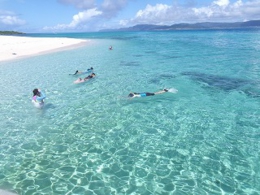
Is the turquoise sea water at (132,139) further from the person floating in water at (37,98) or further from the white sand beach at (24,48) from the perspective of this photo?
the white sand beach at (24,48)

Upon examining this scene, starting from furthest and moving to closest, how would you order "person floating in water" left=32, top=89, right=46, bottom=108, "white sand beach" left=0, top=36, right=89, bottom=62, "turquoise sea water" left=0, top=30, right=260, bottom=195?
"white sand beach" left=0, top=36, right=89, bottom=62, "person floating in water" left=32, top=89, right=46, bottom=108, "turquoise sea water" left=0, top=30, right=260, bottom=195

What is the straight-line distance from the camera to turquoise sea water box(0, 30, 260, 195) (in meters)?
9.57

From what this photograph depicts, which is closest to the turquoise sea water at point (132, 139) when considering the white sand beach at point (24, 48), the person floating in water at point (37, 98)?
the person floating in water at point (37, 98)

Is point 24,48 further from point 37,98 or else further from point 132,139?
point 132,139

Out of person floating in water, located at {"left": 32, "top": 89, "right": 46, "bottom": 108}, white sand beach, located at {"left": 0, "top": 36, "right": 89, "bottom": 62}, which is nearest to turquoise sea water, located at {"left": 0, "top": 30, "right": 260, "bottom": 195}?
person floating in water, located at {"left": 32, "top": 89, "right": 46, "bottom": 108}

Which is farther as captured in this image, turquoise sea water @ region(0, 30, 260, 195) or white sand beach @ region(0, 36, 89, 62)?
white sand beach @ region(0, 36, 89, 62)

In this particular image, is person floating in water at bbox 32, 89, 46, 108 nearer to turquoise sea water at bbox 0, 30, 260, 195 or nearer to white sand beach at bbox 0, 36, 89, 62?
turquoise sea water at bbox 0, 30, 260, 195

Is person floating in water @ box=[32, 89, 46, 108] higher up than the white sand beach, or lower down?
higher up

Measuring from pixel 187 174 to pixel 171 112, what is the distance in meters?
6.96

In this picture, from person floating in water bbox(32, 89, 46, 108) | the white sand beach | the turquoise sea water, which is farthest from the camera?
the white sand beach

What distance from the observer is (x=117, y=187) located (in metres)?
9.30

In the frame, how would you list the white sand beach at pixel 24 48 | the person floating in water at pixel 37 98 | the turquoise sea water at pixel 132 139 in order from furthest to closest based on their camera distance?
the white sand beach at pixel 24 48 < the person floating in water at pixel 37 98 < the turquoise sea water at pixel 132 139

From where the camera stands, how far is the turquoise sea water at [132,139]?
9570 mm

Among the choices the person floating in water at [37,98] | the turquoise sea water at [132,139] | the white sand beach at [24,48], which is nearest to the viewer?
the turquoise sea water at [132,139]
